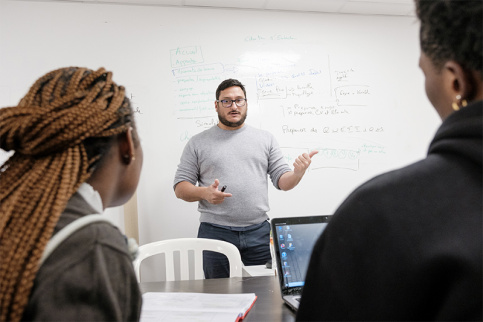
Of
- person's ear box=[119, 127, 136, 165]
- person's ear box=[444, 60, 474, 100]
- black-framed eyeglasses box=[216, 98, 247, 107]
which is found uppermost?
black-framed eyeglasses box=[216, 98, 247, 107]

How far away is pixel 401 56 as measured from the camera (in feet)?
11.5

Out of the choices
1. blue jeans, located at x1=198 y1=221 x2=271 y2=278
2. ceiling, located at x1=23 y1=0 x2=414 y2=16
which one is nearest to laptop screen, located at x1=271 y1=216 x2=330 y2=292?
blue jeans, located at x1=198 y1=221 x2=271 y2=278

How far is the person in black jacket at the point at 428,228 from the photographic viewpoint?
51cm

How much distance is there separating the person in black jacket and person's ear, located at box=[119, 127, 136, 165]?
1.40 ft

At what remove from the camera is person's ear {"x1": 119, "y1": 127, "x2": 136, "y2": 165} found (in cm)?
78

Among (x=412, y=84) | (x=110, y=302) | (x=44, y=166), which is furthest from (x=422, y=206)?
(x=412, y=84)

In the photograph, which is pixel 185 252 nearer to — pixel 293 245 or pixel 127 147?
pixel 293 245

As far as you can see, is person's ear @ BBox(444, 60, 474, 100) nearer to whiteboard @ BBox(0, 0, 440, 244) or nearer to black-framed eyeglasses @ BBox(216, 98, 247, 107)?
black-framed eyeglasses @ BBox(216, 98, 247, 107)

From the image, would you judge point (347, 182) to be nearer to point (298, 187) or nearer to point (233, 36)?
point (298, 187)

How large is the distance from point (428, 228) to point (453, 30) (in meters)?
0.28

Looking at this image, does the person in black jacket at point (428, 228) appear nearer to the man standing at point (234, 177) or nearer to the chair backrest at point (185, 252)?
the chair backrest at point (185, 252)

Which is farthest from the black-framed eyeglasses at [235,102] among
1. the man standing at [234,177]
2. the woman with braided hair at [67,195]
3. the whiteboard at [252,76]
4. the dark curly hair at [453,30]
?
the dark curly hair at [453,30]

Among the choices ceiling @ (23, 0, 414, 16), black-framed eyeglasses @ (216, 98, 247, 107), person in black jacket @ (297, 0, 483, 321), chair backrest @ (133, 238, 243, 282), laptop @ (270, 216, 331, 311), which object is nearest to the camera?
person in black jacket @ (297, 0, 483, 321)

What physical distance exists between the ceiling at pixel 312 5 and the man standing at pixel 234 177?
864 mm
